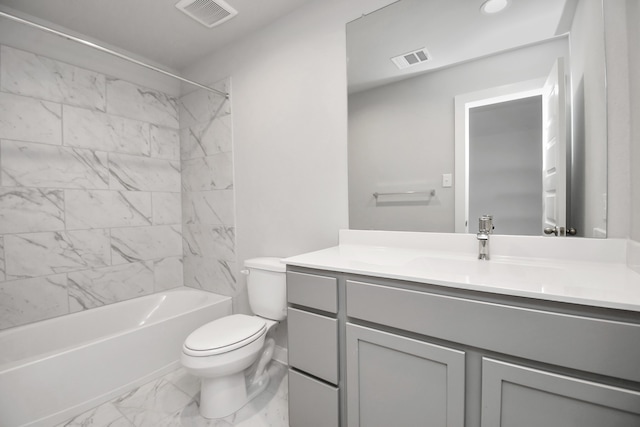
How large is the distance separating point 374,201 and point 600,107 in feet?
3.26

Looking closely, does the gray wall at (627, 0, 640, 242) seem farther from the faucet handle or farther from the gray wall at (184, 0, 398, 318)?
the gray wall at (184, 0, 398, 318)

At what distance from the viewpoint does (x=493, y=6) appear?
48.4 inches

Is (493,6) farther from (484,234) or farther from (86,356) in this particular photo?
(86,356)

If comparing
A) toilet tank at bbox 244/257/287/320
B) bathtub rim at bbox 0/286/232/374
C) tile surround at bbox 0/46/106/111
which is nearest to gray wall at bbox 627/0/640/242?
toilet tank at bbox 244/257/287/320

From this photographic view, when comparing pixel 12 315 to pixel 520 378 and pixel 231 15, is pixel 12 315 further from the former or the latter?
pixel 520 378

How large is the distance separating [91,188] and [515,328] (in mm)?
2735

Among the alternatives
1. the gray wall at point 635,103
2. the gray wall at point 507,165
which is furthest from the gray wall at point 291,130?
the gray wall at point 635,103

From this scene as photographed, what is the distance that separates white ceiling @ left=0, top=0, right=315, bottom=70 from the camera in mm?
1764

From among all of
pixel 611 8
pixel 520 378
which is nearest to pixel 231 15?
pixel 611 8

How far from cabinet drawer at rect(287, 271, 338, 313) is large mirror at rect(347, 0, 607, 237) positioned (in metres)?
0.57

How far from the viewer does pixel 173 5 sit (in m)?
1.77

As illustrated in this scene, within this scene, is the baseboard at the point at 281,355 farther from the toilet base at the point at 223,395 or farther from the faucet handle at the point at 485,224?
the faucet handle at the point at 485,224

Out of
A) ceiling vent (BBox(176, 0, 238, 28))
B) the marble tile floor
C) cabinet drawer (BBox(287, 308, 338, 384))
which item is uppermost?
ceiling vent (BBox(176, 0, 238, 28))

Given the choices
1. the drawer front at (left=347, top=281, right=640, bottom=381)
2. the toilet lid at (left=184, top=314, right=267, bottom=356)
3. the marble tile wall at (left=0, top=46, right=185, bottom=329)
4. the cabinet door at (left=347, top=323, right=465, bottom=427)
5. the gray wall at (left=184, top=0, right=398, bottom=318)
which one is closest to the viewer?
the drawer front at (left=347, top=281, right=640, bottom=381)
